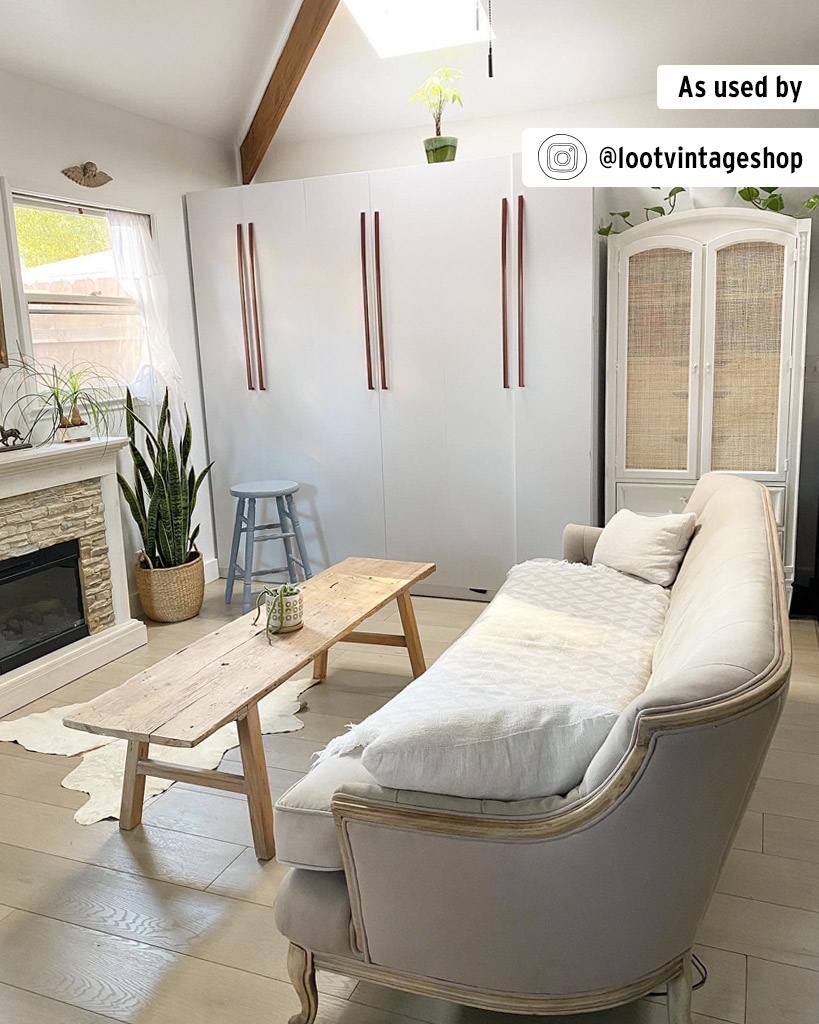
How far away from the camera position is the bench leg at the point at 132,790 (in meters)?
2.37

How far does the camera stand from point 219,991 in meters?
1.79

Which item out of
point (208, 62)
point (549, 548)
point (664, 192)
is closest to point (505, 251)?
point (664, 192)

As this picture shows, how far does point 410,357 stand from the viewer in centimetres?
423

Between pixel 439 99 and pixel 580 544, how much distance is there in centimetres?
216

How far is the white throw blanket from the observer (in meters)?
2.12

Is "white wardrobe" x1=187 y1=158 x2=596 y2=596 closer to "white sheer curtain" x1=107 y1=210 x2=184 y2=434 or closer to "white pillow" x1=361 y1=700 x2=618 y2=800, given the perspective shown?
"white sheer curtain" x1=107 y1=210 x2=184 y2=434

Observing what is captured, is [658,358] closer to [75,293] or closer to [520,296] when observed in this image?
[520,296]

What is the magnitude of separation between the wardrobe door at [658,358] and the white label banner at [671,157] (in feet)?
1.49

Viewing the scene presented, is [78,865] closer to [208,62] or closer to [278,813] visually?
[278,813]

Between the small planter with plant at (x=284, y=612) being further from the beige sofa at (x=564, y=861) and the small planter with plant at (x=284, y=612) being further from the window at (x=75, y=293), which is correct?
the window at (x=75, y=293)

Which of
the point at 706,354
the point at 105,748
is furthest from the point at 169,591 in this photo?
the point at 706,354

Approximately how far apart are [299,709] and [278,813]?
4.91 ft

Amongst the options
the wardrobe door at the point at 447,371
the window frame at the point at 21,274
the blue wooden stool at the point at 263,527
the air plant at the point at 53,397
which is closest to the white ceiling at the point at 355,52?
the window frame at the point at 21,274

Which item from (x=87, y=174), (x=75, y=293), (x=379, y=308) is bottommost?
(x=379, y=308)
